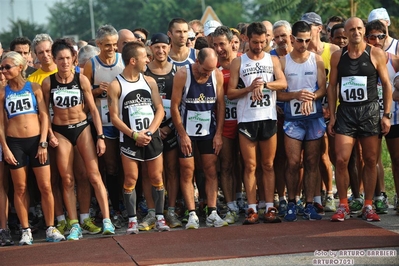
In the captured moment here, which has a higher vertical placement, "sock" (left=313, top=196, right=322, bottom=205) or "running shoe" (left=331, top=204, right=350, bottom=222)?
"sock" (left=313, top=196, right=322, bottom=205)

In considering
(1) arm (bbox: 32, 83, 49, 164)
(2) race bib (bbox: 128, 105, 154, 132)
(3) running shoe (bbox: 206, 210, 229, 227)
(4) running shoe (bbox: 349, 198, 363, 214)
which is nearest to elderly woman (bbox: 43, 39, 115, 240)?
(1) arm (bbox: 32, 83, 49, 164)

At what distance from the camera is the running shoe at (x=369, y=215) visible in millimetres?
9945

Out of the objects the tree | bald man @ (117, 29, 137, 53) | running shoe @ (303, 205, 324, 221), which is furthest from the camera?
the tree

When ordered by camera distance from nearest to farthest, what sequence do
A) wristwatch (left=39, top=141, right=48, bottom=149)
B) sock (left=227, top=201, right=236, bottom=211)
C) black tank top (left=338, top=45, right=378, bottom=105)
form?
wristwatch (left=39, top=141, right=48, bottom=149) < black tank top (left=338, top=45, right=378, bottom=105) < sock (left=227, top=201, right=236, bottom=211)

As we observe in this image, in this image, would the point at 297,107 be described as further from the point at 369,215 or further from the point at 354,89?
the point at 369,215

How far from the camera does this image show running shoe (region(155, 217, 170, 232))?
10.0 metres

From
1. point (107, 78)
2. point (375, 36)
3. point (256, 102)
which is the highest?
point (375, 36)

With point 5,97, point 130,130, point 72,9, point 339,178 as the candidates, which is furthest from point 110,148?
point 72,9

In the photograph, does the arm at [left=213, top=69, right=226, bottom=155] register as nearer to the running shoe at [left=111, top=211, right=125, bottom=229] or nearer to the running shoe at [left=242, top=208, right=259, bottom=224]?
the running shoe at [left=242, top=208, right=259, bottom=224]

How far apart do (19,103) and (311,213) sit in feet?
12.7

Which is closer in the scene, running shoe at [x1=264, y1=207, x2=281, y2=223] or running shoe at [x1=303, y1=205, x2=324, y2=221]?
running shoe at [x1=264, y1=207, x2=281, y2=223]

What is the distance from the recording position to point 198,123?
10.2 m

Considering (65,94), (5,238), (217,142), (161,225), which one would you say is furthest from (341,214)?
(5,238)

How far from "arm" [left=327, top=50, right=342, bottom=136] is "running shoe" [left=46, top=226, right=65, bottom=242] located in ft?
11.7
